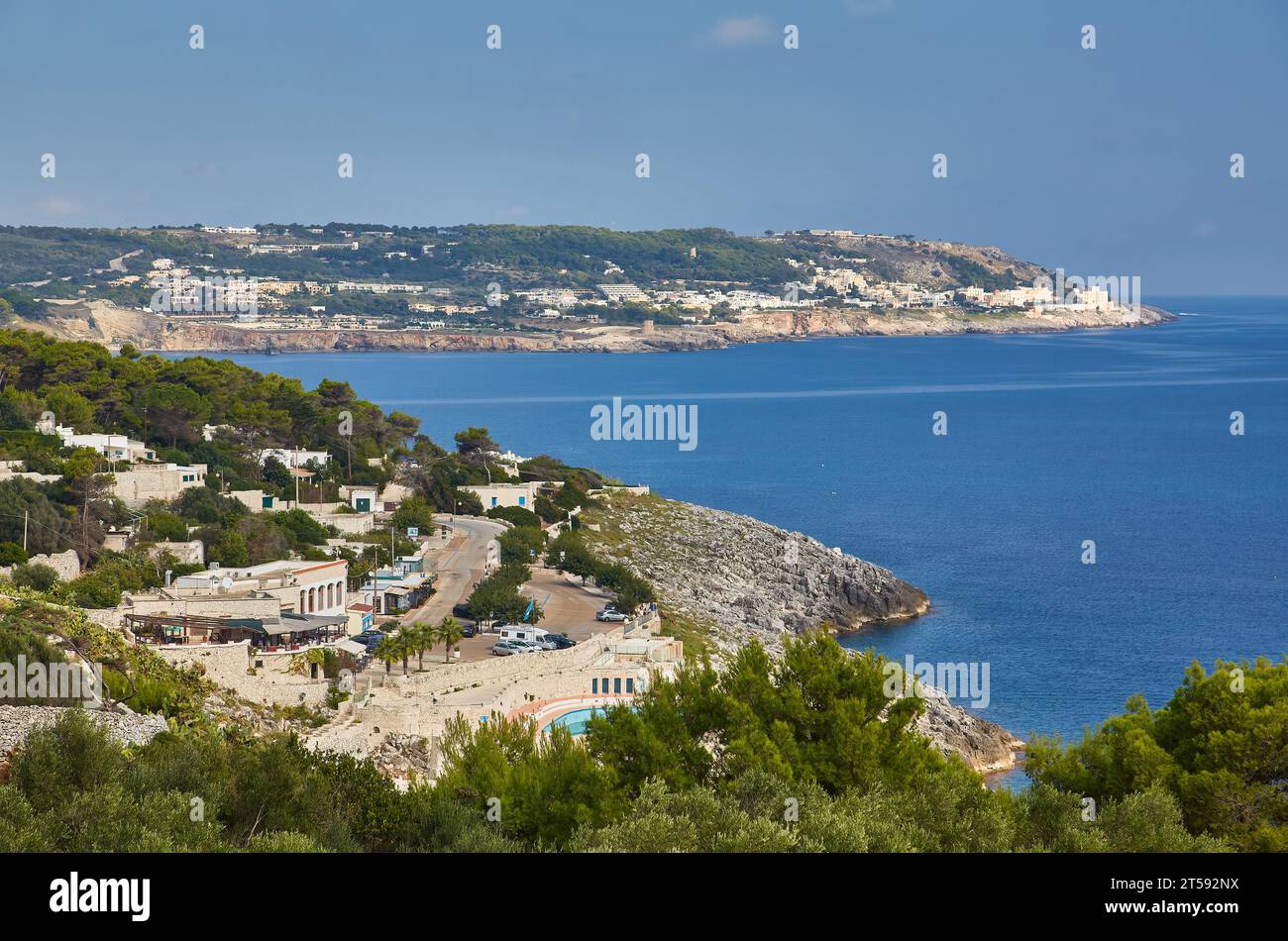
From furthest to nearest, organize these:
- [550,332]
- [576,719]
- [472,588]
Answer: [550,332] < [472,588] < [576,719]

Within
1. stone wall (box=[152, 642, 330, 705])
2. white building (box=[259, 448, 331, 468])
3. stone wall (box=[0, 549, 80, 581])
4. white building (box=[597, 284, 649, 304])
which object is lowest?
stone wall (box=[152, 642, 330, 705])

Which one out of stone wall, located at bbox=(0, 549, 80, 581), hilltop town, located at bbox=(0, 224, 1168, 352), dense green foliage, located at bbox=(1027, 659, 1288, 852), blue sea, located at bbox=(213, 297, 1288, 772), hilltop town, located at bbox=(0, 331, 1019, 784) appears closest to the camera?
dense green foliage, located at bbox=(1027, 659, 1288, 852)

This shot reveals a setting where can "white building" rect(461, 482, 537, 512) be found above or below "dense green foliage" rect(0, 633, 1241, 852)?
below

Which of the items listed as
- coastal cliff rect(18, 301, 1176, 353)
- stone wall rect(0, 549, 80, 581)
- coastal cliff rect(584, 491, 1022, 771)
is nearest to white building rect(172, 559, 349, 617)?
stone wall rect(0, 549, 80, 581)

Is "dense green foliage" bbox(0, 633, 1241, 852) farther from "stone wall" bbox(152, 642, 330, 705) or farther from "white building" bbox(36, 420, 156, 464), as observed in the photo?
"white building" bbox(36, 420, 156, 464)

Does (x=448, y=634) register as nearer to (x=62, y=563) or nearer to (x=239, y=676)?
(x=239, y=676)

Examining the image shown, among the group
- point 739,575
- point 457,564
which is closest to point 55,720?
point 457,564

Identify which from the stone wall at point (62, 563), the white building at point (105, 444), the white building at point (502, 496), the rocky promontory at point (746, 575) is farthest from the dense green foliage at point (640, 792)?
the white building at point (502, 496)

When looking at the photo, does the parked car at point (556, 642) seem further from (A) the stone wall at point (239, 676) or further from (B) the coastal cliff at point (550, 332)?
(B) the coastal cliff at point (550, 332)
